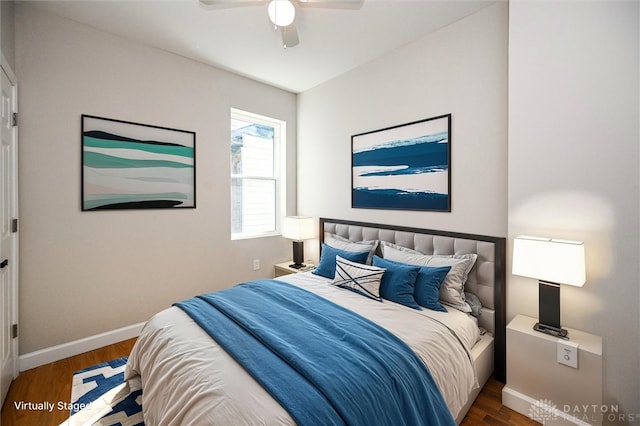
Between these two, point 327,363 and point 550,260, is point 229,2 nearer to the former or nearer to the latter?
point 327,363

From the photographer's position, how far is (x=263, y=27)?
2.56 metres

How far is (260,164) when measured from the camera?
12.9 ft

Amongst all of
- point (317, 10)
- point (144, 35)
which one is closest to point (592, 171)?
point (317, 10)

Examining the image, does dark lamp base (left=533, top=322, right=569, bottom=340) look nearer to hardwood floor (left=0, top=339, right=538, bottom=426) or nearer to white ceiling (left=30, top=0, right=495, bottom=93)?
hardwood floor (left=0, top=339, right=538, bottom=426)

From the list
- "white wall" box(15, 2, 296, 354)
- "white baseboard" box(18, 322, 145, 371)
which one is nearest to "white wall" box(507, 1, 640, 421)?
"white wall" box(15, 2, 296, 354)

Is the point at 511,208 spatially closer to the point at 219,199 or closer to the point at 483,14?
the point at 483,14

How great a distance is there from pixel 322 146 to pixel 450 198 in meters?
1.75

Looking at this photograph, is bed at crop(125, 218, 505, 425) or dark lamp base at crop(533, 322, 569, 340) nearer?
bed at crop(125, 218, 505, 425)

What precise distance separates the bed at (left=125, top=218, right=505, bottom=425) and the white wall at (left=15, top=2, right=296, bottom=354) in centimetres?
109

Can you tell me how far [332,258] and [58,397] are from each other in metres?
2.22

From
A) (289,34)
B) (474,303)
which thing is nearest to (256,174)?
(289,34)

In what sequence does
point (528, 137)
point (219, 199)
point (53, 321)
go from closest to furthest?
point (528, 137), point (53, 321), point (219, 199)

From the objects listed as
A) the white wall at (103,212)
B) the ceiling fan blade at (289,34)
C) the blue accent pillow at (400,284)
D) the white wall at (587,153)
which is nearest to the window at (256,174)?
the white wall at (103,212)

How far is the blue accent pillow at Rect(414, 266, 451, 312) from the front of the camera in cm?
217
